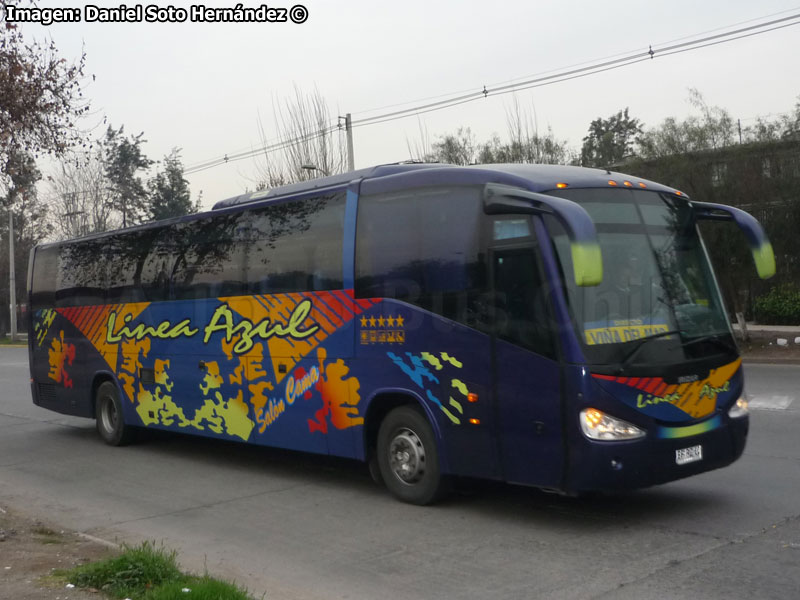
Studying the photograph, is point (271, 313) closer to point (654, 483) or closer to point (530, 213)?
point (530, 213)

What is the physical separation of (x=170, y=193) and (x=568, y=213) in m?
52.6

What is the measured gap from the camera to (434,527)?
7883 mm

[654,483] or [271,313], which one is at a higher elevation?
[271,313]

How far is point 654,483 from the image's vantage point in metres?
7.32

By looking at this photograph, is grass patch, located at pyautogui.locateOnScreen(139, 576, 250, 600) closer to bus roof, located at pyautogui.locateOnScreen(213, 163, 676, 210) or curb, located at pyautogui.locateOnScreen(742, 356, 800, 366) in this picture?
bus roof, located at pyautogui.locateOnScreen(213, 163, 676, 210)

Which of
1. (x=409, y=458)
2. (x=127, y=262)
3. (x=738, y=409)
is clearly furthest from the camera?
(x=127, y=262)

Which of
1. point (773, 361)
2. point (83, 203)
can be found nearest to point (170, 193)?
point (83, 203)

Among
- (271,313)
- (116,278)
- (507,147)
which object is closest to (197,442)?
(116,278)

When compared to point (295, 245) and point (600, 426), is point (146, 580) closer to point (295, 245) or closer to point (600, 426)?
point (600, 426)

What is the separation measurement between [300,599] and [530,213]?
3533 millimetres

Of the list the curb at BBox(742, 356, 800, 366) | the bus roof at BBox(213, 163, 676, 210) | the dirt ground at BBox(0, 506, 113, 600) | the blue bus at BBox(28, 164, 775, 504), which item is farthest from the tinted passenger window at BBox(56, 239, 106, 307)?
the curb at BBox(742, 356, 800, 366)

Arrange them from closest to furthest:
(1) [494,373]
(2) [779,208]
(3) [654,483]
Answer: (3) [654,483] < (1) [494,373] < (2) [779,208]

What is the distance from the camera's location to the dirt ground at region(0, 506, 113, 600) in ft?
19.4

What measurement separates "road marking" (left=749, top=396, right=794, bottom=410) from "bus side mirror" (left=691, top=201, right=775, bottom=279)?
6211 millimetres
